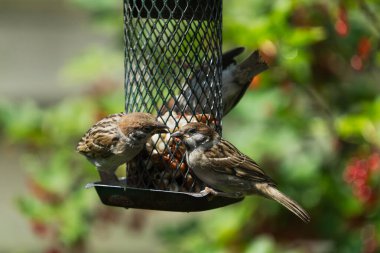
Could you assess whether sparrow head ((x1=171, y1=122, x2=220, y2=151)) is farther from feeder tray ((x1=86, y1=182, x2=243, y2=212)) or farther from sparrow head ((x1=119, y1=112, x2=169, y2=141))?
feeder tray ((x1=86, y1=182, x2=243, y2=212))

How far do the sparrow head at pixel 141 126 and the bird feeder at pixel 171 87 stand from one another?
0.94 ft

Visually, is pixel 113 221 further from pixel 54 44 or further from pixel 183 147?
pixel 54 44

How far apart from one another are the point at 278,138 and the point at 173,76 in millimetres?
1945

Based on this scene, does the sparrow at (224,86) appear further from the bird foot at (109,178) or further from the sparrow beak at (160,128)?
the bird foot at (109,178)

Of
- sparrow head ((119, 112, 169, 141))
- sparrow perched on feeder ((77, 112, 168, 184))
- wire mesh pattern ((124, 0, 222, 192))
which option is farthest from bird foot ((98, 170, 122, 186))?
sparrow head ((119, 112, 169, 141))

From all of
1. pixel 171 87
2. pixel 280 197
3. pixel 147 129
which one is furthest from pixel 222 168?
pixel 171 87

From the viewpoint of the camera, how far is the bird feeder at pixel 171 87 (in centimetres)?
487

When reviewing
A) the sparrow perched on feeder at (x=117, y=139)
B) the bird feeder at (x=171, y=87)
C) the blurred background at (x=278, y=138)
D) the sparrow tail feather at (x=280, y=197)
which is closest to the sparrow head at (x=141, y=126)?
the sparrow perched on feeder at (x=117, y=139)

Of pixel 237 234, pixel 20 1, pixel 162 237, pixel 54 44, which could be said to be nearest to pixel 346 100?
pixel 237 234

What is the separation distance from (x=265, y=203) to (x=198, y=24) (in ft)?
7.97

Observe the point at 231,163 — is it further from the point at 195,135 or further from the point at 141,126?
the point at 141,126

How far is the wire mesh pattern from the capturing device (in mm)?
4953

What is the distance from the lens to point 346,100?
7293mm

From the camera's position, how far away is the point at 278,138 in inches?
267
